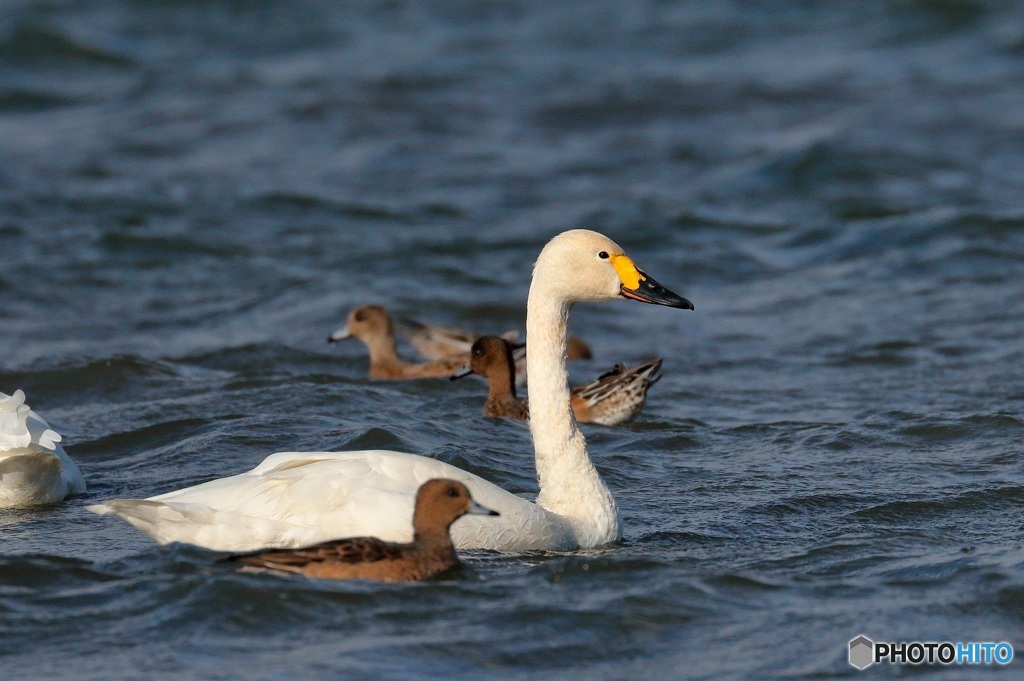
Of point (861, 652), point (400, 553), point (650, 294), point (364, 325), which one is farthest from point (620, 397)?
point (861, 652)

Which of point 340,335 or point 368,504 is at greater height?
point 340,335

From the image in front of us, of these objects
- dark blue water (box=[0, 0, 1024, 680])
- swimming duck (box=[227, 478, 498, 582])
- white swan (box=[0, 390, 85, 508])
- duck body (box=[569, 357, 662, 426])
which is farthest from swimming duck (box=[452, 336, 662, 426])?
swimming duck (box=[227, 478, 498, 582])

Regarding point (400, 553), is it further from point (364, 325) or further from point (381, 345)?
point (364, 325)

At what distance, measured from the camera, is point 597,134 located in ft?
71.9

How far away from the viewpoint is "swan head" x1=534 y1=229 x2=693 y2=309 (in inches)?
294

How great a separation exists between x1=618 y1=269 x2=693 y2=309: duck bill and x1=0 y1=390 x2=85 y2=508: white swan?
293 centimetres

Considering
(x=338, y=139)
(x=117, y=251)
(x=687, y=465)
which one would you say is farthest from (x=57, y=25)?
(x=687, y=465)

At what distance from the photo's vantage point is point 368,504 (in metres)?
6.62

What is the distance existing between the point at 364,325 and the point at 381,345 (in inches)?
9.7

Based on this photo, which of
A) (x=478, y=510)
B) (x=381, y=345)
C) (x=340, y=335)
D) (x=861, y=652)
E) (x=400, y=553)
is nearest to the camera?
(x=861, y=652)

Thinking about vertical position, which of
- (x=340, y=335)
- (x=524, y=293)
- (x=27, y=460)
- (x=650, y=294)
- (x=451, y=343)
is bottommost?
(x=27, y=460)

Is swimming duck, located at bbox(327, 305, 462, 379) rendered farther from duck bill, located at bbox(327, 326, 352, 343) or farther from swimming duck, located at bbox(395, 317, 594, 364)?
swimming duck, located at bbox(395, 317, 594, 364)

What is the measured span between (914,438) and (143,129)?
50.3 ft

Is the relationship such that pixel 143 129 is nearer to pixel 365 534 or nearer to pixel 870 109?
pixel 870 109
